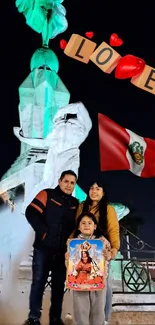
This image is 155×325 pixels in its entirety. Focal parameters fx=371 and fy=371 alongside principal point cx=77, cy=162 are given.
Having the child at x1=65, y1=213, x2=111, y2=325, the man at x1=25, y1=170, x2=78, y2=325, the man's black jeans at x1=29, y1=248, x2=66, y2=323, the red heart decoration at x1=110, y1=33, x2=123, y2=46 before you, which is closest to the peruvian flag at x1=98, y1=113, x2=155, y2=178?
the red heart decoration at x1=110, y1=33, x2=123, y2=46

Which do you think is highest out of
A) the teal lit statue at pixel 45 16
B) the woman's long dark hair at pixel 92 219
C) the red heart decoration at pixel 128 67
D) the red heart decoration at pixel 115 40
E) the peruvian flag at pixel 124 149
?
the teal lit statue at pixel 45 16

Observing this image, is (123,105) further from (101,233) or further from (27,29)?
(101,233)

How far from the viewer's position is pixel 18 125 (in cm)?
274

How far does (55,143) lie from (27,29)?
0.94m

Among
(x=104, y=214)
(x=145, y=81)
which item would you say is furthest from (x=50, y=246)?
(x=145, y=81)

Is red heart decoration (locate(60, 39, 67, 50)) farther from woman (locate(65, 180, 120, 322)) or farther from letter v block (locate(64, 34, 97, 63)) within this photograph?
woman (locate(65, 180, 120, 322))

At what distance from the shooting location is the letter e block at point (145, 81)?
2.84 metres

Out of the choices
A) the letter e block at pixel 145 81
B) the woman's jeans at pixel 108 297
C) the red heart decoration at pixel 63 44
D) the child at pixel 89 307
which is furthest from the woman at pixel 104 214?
the red heart decoration at pixel 63 44

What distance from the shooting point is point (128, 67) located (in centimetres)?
285

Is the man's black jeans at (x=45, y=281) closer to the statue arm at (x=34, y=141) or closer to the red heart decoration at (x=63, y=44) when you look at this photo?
the statue arm at (x=34, y=141)

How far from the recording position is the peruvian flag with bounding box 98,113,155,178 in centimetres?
276

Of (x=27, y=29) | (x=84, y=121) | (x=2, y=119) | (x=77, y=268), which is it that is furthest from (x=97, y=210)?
(x=27, y=29)

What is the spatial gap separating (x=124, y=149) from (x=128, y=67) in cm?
64

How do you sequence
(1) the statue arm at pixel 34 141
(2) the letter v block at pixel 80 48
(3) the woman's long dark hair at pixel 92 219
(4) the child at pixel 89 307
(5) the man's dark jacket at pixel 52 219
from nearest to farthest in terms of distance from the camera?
(4) the child at pixel 89 307 < (3) the woman's long dark hair at pixel 92 219 < (5) the man's dark jacket at pixel 52 219 < (1) the statue arm at pixel 34 141 < (2) the letter v block at pixel 80 48
